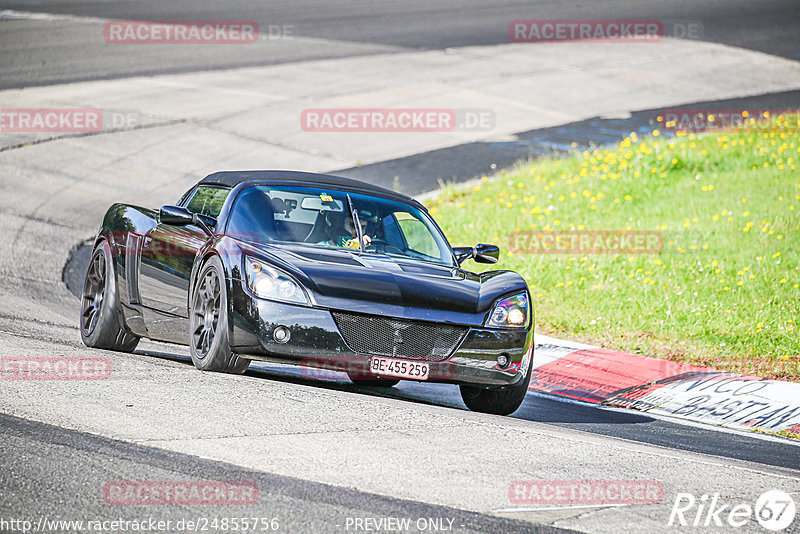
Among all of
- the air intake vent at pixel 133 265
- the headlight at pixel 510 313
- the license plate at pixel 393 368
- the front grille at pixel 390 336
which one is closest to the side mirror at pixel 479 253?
the headlight at pixel 510 313

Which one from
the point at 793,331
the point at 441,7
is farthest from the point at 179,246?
the point at 441,7

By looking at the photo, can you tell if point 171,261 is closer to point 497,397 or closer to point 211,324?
point 211,324

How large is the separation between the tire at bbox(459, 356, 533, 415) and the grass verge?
2.85 m

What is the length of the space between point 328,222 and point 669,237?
707cm

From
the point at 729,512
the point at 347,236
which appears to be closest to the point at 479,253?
the point at 347,236

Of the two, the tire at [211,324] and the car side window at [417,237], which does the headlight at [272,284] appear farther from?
the car side window at [417,237]

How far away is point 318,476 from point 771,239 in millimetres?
9987

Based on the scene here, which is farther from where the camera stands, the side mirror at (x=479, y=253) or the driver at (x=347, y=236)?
the side mirror at (x=479, y=253)

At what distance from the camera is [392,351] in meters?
7.30

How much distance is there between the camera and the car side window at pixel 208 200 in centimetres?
885

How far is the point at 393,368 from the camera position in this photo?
23.8 feet

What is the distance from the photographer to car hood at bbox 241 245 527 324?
23.9ft

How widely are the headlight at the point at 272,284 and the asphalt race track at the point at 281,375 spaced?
0.57 metres

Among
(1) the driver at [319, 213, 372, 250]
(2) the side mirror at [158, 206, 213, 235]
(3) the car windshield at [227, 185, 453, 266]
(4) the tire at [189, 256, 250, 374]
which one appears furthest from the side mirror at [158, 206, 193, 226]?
(1) the driver at [319, 213, 372, 250]
